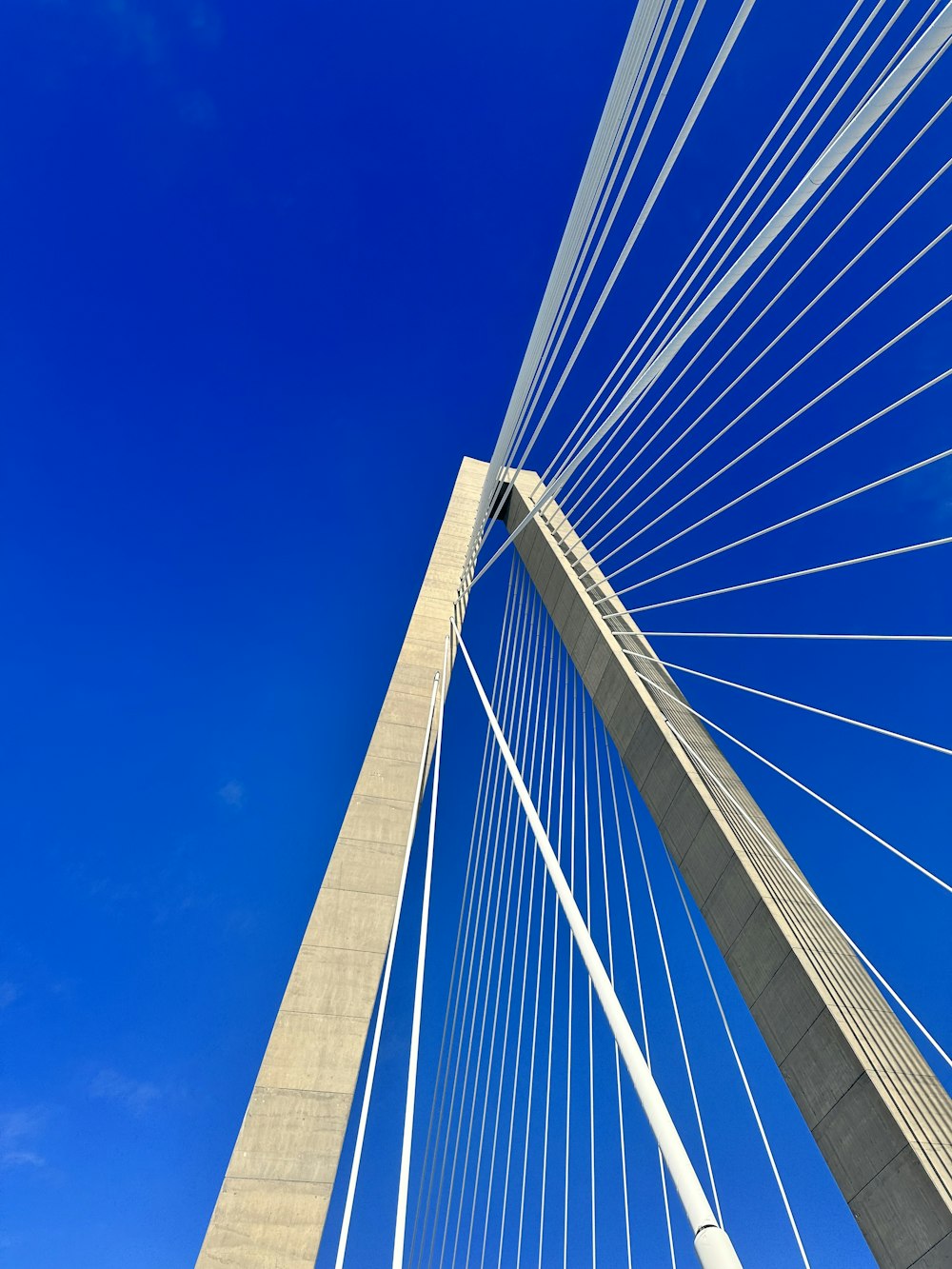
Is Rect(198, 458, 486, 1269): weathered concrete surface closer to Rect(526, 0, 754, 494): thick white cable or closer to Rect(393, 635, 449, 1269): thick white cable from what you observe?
Rect(393, 635, 449, 1269): thick white cable

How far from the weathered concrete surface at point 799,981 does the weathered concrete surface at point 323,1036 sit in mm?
2809

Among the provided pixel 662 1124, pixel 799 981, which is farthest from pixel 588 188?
pixel 799 981

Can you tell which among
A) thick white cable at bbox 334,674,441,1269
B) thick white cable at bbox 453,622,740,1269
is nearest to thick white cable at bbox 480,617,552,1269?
thick white cable at bbox 334,674,441,1269

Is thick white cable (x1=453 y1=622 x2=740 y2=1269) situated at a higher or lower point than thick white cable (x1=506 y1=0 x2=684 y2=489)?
lower

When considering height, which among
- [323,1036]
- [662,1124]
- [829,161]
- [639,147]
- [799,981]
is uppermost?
[639,147]

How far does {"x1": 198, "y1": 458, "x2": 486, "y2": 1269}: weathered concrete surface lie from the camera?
492cm

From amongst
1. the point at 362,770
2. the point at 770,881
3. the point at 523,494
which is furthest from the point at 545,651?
the point at 770,881

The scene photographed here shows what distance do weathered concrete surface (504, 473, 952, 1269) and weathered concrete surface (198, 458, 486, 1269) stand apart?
2.81 meters

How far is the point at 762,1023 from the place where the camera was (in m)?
6.73

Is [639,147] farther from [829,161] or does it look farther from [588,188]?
[829,161]

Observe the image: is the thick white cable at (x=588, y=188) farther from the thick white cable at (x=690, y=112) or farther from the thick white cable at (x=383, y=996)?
the thick white cable at (x=383, y=996)

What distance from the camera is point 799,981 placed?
6.32 metres

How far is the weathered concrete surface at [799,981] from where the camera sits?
5.08m

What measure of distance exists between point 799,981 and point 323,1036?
12.8ft
